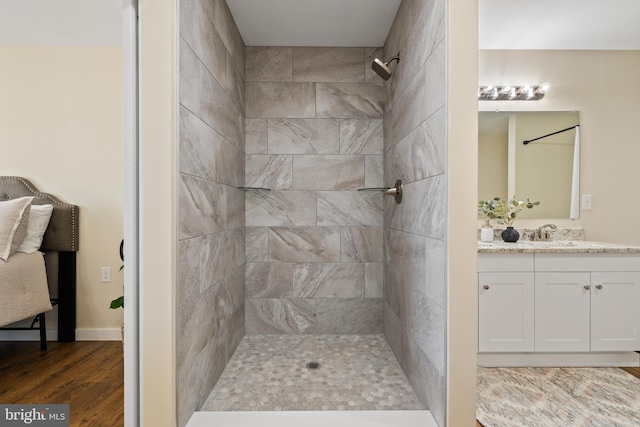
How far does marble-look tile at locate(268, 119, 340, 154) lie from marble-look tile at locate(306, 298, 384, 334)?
122cm

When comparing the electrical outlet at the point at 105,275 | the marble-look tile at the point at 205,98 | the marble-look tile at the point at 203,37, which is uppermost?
the marble-look tile at the point at 203,37

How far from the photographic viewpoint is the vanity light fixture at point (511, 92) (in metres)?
2.83

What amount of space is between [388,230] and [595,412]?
1529 millimetres

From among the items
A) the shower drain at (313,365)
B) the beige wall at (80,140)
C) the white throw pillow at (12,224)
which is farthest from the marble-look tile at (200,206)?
the white throw pillow at (12,224)

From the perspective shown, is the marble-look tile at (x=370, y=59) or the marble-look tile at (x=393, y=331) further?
the marble-look tile at (x=370, y=59)

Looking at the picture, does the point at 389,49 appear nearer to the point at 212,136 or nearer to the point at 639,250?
the point at 212,136

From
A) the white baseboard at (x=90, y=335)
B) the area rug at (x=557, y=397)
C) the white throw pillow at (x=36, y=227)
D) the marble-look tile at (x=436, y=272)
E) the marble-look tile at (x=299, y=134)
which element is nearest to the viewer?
the marble-look tile at (x=436, y=272)

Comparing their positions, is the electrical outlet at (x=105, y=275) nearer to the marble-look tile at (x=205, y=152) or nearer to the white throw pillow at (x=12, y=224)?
the white throw pillow at (x=12, y=224)

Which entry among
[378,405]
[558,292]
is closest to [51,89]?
[378,405]

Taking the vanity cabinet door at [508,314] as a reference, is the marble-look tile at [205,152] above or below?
above

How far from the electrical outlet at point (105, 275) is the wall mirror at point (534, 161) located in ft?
10.5

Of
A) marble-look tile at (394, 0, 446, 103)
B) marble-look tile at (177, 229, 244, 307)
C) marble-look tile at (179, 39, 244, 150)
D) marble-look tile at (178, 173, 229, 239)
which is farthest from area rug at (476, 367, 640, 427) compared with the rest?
marble-look tile at (179, 39, 244, 150)

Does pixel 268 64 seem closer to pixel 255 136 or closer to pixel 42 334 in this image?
pixel 255 136

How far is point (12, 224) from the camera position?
2.36m
